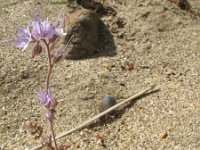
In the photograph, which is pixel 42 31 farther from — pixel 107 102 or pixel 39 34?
pixel 107 102

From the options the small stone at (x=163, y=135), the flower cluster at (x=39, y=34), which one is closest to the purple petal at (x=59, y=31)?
the flower cluster at (x=39, y=34)

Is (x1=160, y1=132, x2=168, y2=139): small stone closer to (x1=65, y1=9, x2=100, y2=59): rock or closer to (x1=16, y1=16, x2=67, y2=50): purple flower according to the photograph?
(x1=65, y1=9, x2=100, y2=59): rock

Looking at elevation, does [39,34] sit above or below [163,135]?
above

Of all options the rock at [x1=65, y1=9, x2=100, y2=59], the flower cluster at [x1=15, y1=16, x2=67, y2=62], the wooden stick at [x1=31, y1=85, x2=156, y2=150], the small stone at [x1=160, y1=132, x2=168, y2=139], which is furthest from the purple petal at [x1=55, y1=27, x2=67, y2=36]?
the rock at [x1=65, y1=9, x2=100, y2=59]

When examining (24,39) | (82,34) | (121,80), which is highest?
(24,39)

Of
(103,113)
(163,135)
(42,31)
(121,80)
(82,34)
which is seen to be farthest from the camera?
(82,34)

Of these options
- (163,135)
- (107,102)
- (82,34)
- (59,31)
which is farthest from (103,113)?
(59,31)
